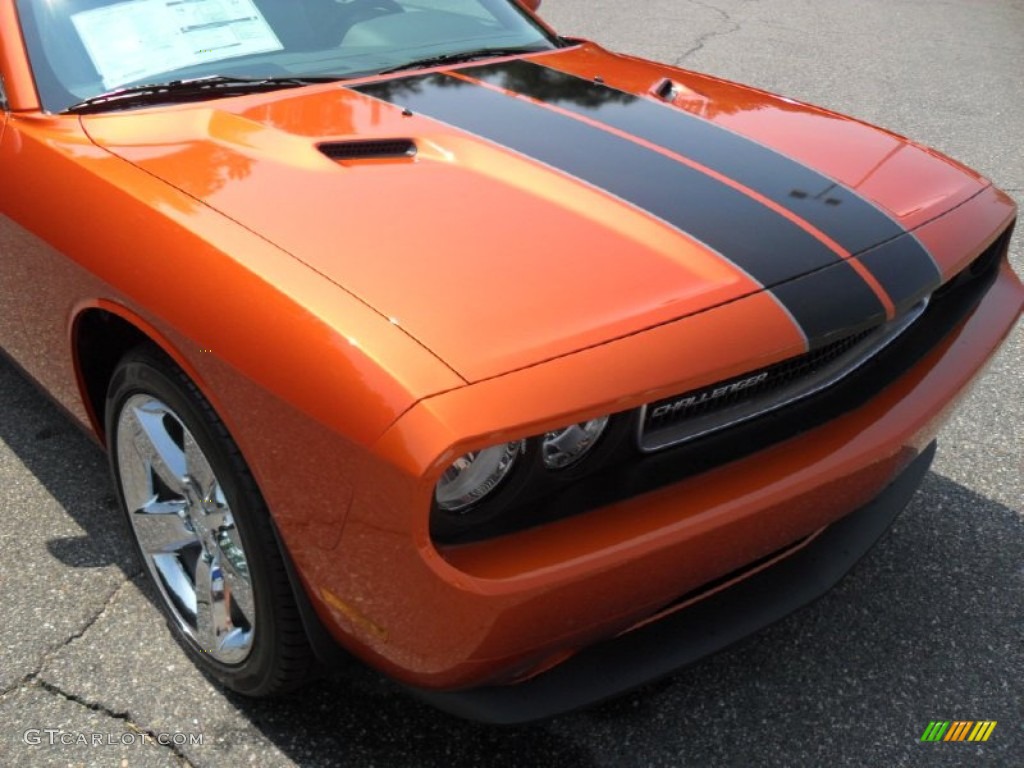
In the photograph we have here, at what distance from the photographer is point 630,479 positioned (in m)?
1.62

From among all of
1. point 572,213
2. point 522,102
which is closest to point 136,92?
point 522,102

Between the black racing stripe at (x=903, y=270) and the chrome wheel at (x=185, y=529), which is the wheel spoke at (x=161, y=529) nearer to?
the chrome wheel at (x=185, y=529)

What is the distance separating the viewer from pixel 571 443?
1.61 meters

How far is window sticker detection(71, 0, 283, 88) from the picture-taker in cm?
234

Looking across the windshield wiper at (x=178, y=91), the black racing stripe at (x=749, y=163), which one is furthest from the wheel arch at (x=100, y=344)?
the black racing stripe at (x=749, y=163)

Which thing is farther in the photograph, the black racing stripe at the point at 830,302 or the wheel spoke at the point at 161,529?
the wheel spoke at the point at 161,529

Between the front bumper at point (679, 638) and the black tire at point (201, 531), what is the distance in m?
0.32

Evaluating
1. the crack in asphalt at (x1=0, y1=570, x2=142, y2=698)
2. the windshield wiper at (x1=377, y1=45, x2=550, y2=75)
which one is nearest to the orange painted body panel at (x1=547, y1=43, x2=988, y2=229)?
the windshield wiper at (x1=377, y1=45, x2=550, y2=75)

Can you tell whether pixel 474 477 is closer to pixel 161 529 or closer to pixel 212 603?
pixel 212 603

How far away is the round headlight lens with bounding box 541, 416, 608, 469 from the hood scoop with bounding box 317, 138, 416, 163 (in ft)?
2.36

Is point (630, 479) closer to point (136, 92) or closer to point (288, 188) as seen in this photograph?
point (288, 188)

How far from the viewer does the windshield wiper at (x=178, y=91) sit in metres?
2.23

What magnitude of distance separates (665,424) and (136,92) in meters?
1.40

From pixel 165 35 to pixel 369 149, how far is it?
0.73 m
